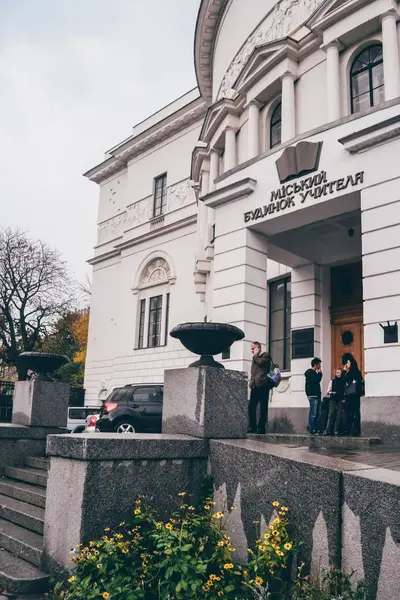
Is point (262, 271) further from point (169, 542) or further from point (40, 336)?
point (40, 336)

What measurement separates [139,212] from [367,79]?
17654 millimetres

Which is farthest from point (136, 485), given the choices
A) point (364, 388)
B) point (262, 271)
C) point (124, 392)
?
point (124, 392)

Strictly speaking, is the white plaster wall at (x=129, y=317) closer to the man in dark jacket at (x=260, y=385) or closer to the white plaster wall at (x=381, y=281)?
the man in dark jacket at (x=260, y=385)

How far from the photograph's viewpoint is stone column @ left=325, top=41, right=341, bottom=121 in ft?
43.7

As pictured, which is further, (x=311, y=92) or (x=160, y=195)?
(x=160, y=195)

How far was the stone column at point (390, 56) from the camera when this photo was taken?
12062mm

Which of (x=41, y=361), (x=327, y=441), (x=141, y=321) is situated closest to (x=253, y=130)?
(x=41, y=361)

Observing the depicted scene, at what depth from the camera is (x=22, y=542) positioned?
648 centimetres

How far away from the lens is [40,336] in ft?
128

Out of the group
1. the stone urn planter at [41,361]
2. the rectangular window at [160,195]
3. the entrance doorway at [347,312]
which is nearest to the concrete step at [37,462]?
the stone urn planter at [41,361]

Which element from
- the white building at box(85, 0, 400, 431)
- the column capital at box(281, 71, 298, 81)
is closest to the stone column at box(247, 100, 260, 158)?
the white building at box(85, 0, 400, 431)

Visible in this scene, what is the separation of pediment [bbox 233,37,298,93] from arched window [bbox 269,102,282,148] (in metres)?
1.04

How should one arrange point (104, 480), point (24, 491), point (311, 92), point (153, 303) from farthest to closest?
point (153, 303) → point (311, 92) → point (24, 491) → point (104, 480)

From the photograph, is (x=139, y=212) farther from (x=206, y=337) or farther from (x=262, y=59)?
(x=206, y=337)
